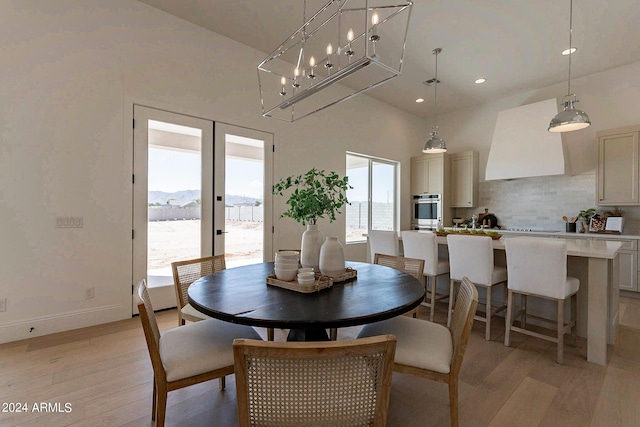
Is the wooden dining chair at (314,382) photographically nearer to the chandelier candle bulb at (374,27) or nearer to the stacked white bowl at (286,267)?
the stacked white bowl at (286,267)

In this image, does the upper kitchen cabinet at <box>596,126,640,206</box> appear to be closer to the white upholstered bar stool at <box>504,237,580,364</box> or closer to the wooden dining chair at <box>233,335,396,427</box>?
the white upholstered bar stool at <box>504,237,580,364</box>

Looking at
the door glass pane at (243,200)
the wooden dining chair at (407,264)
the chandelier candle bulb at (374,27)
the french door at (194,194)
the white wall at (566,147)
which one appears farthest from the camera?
the white wall at (566,147)

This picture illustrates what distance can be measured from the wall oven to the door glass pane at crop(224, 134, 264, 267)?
364 centimetres

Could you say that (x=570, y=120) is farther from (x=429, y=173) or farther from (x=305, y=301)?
(x=429, y=173)

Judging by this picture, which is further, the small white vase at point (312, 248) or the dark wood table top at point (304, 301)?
the small white vase at point (312, 248)

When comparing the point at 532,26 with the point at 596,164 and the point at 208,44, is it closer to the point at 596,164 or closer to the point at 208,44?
the point at 596,164

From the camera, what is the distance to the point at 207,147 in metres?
3.63

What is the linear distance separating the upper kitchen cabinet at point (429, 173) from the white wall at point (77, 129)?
14.0 ft

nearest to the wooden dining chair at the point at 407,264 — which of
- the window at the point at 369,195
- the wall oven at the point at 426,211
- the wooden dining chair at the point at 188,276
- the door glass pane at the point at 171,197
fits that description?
the wooden dining chair at the point at 188,276

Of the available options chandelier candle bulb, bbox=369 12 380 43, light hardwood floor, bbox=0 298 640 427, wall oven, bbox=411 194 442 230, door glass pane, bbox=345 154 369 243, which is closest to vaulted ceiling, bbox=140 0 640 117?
door glass pane, bbox=345 154 369 243

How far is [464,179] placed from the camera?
5934mm

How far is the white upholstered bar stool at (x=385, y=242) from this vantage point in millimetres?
3668

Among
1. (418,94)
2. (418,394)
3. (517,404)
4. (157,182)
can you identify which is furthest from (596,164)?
(157,182)

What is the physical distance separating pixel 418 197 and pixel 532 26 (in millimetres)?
3484
